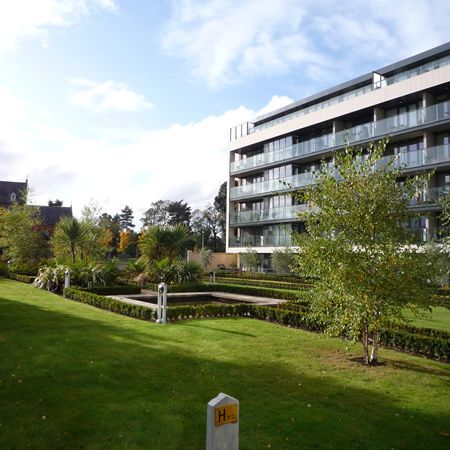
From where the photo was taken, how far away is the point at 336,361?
9.09 meters

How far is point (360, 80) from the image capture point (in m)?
33.1

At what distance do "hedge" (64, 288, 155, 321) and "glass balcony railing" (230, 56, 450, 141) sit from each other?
2375 centimetres

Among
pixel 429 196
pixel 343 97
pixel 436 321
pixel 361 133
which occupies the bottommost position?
pixel 436 321

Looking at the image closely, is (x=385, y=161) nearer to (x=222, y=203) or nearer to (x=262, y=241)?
(x=262, y=241)

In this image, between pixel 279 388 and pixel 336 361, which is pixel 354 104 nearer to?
pixel 336 361

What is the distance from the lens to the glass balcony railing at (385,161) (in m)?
25.5

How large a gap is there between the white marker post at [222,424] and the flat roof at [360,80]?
30381 mm

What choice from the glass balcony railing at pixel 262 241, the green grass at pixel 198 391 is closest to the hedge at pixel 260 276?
the glass balcony railing at pixel 262 241

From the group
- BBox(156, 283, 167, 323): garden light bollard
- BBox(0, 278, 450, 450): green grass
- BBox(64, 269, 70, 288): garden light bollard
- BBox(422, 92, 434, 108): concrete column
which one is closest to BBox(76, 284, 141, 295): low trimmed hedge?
BBox(64, 269, 70, 288): garden light bollard

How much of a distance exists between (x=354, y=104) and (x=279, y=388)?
28.2 m

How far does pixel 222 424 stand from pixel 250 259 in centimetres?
3321

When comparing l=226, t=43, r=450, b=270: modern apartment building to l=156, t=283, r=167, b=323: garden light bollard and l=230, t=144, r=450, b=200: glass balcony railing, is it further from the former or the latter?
l=156, t=283, r=167, b=323: garden light bollard

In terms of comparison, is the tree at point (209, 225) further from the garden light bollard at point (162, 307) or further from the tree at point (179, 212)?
the garden light bollard at point (162, 307)

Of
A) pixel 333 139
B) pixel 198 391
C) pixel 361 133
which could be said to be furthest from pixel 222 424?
pixel 333 139
